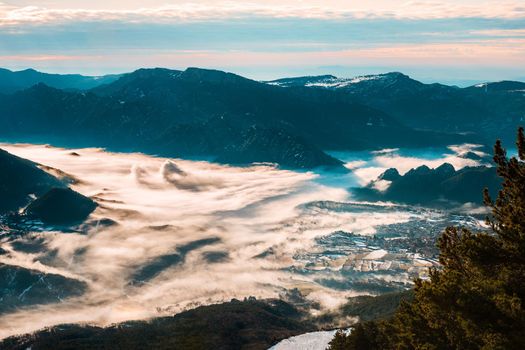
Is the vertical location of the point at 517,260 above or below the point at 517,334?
above

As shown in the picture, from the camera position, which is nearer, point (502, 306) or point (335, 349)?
point (502, 306)

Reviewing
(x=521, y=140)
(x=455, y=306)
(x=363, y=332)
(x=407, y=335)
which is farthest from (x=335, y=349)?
(x=521, y=140)

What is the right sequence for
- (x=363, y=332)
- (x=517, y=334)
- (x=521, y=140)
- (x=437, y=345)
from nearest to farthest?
(x=517, y=334) → (x=521, y=140) → (x=437, y=345) → (x=363, y=332)

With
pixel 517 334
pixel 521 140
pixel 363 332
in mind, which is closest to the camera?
pixel 517 334

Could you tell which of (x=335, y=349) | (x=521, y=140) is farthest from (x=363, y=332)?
(x=521, y=140)

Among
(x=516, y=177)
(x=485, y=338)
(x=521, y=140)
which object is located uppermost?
(x=521, y=140)

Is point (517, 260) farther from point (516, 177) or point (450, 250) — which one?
point (450, 250)
